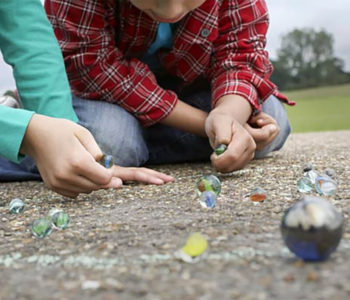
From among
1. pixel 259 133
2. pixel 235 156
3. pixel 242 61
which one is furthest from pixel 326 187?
pixel 242 61

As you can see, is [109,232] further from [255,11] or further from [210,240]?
[255,11]

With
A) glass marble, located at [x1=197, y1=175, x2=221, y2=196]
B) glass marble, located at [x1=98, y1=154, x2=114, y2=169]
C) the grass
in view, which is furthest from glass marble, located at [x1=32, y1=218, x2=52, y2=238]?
the grass

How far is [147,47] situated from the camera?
237 centimetres

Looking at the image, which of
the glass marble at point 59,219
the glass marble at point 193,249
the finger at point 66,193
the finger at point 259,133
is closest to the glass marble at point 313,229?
the glass marble at point 193,249

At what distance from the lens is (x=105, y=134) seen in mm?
2217

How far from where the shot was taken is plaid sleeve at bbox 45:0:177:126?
7.02ft

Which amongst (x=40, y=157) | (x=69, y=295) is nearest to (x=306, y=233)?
(x=69, y=295)

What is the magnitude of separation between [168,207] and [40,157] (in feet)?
1.36

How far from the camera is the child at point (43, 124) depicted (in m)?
1.43

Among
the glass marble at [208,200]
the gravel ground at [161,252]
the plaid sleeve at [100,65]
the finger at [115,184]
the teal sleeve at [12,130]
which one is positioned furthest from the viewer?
the plaid sleeve at [100,65]

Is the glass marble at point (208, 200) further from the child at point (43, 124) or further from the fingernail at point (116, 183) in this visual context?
the fingernail at point (116, 183)

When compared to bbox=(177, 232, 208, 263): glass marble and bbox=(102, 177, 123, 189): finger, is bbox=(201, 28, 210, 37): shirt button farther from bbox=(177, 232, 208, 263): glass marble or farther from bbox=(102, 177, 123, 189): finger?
bbox=(177, 232, 208, 263): glass marble

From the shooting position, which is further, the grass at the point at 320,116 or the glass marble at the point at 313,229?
the grass at the point at 320,116

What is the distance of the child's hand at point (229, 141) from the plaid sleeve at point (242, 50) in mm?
301
